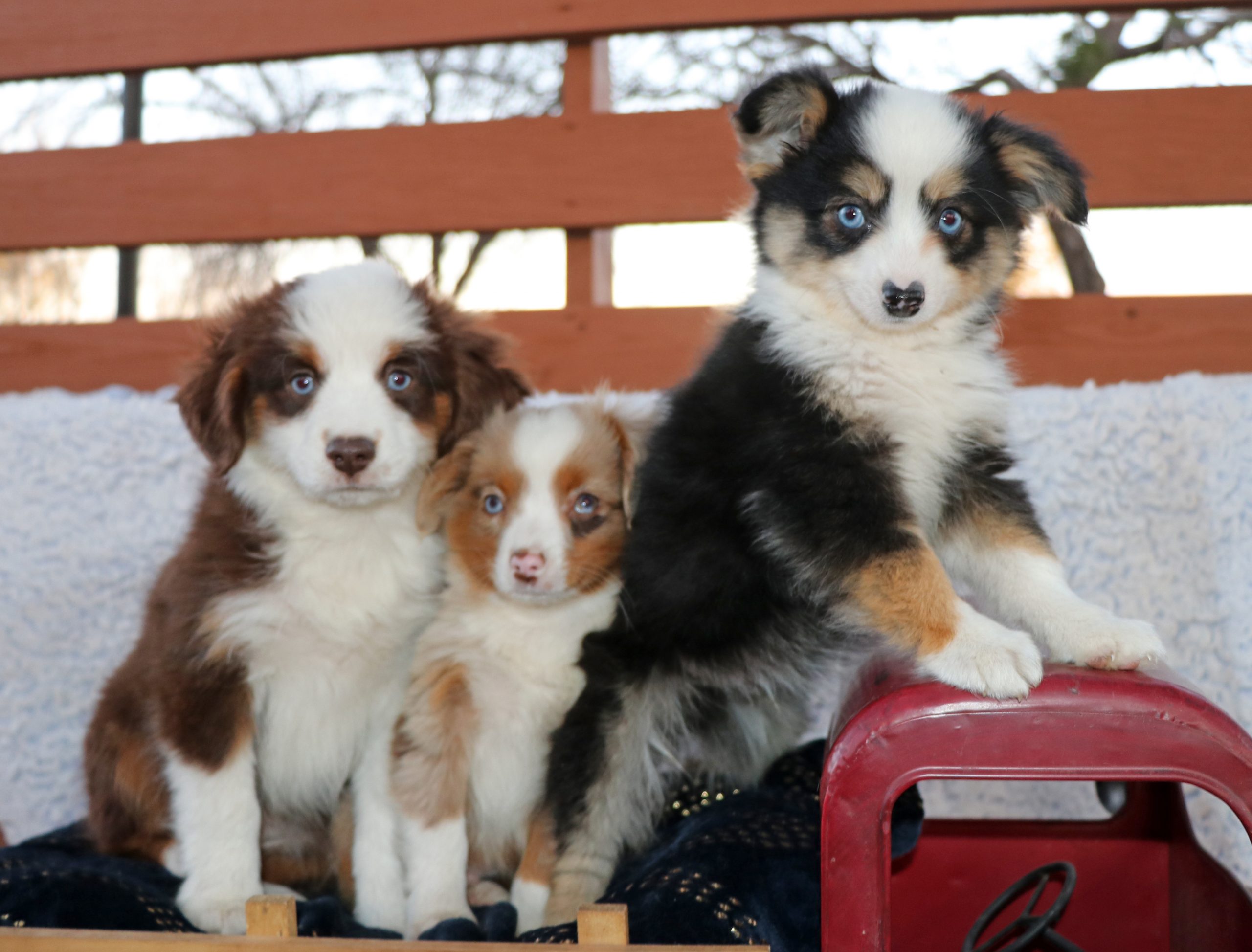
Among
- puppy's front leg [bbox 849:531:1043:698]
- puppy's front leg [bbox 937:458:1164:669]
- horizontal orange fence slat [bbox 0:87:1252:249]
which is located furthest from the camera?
horizontal orange fence slat [bbox 0:87:1252:249]

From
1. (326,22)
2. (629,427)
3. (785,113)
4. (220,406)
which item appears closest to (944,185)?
(785,113)

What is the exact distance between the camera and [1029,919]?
1957 millimetres

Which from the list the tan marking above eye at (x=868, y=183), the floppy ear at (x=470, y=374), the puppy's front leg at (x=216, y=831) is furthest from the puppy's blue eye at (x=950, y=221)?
the puppy's front leg at (x=216, y=831)

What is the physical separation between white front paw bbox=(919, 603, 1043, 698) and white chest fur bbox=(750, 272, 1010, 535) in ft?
0.98

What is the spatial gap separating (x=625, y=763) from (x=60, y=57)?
341cm

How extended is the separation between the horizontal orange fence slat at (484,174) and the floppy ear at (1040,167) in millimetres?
1373

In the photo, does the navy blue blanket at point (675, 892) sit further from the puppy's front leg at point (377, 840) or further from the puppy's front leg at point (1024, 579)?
the puppy's front leg at point (1024, 579)

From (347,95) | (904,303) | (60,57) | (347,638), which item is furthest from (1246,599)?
(60,57)

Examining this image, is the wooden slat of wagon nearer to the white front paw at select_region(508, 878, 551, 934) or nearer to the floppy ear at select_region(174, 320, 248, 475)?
the white front paw at select_region(508, 878, 551, 934)

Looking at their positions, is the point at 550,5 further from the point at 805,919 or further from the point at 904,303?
the point at 805,919

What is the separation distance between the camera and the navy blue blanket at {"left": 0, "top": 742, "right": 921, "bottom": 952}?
1.67m

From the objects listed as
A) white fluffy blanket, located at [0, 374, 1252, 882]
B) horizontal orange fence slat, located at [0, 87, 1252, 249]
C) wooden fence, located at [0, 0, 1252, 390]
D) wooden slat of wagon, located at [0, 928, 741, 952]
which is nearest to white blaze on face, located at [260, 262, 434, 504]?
wooden slat of wagon, located at [0, 928, 741, 952]

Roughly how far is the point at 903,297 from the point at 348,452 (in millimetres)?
1023

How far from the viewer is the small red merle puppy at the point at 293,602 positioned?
6.66 ft
